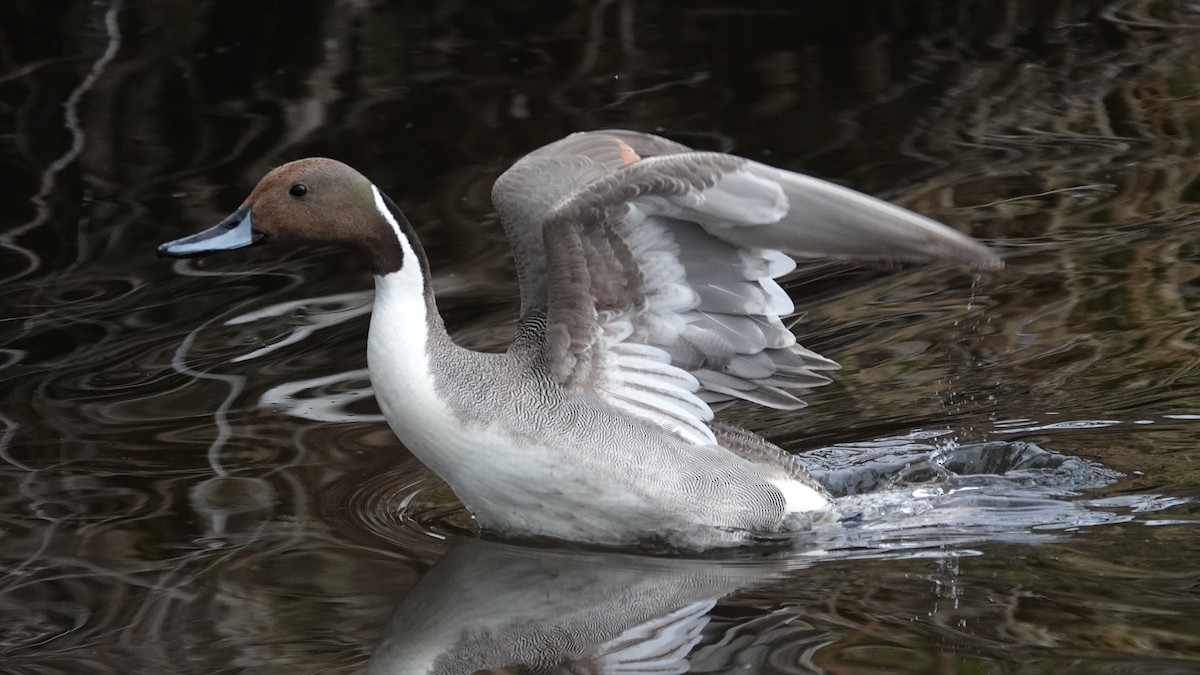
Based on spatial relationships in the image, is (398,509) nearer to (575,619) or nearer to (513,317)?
(575,619)

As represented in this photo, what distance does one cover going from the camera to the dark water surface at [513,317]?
4492mm

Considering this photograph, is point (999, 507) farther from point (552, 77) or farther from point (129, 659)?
point (552, 77)

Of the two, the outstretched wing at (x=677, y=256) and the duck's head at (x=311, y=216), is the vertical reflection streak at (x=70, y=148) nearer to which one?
the duck's head at (x=311, y=216)

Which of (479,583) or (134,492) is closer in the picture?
(479,583)

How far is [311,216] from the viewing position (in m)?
4.90

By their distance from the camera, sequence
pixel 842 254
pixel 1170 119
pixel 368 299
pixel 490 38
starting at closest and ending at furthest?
pixel 842 254
pixel 368 299
pixel 1170 119
pixel 490 38

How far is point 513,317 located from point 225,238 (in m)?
2.24

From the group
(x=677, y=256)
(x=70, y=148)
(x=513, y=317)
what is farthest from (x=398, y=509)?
(x=70, y=148)

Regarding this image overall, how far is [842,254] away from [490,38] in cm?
611

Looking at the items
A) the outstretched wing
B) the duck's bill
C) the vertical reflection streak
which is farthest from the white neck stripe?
the vertical reflection streak

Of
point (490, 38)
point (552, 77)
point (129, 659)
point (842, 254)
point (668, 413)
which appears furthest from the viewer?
point (490, 38)

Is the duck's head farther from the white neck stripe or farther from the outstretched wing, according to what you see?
the outstretched wing

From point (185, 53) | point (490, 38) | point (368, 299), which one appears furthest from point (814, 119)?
point (185, 53)

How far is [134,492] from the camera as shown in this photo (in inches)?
218
